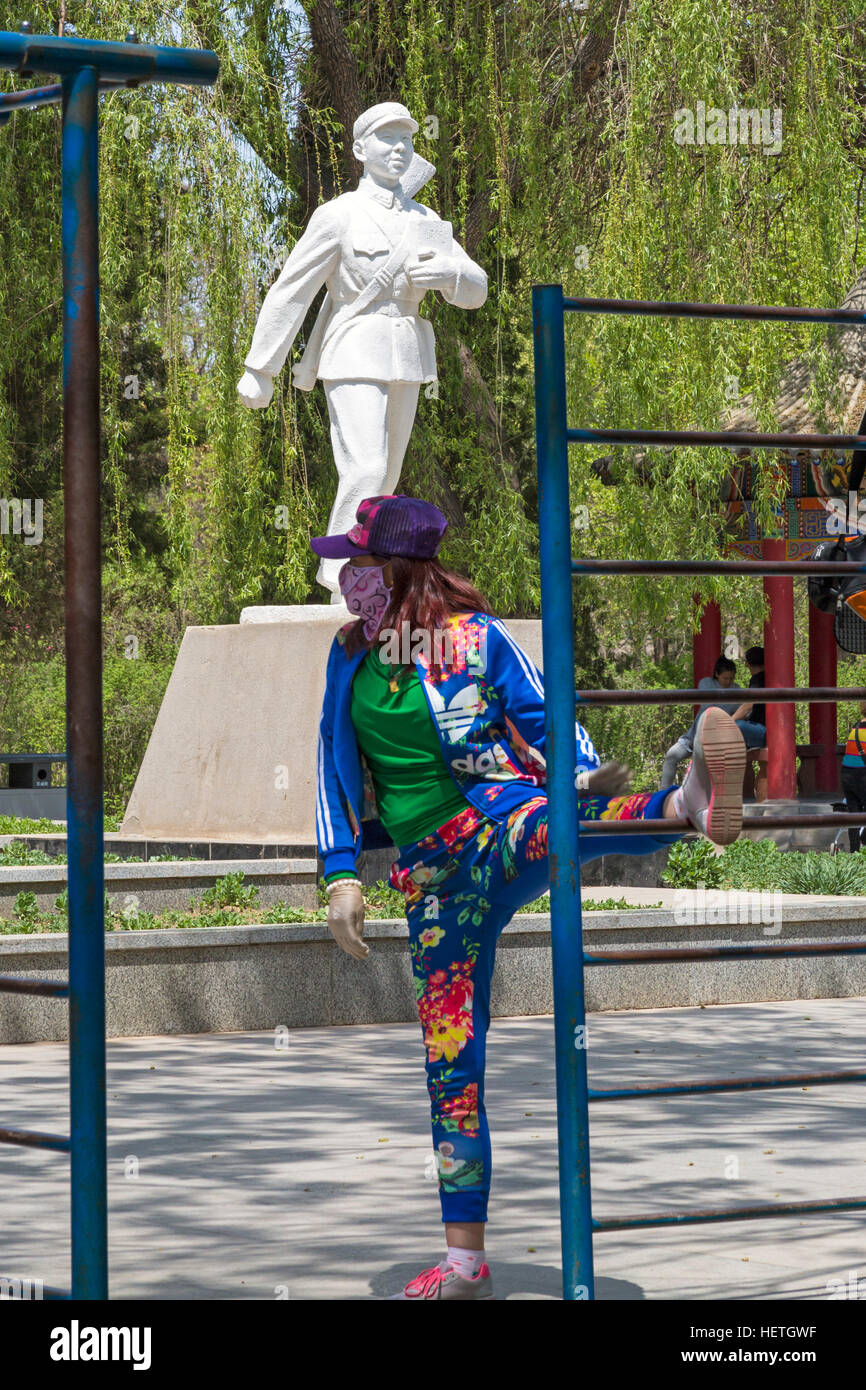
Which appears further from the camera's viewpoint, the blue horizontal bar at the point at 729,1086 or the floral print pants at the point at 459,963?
the floral print pants at the point at 459,963

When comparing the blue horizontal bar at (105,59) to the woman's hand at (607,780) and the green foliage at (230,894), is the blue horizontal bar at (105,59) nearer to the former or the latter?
the woman's hand at (607,780)

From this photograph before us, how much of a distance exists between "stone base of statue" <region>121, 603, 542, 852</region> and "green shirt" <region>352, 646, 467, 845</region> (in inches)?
257

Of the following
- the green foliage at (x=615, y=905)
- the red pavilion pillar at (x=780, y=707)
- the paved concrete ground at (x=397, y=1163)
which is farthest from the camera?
the red pavilion pillar at (x=780, y=707)

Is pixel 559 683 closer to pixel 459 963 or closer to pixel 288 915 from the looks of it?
pixel 459 963

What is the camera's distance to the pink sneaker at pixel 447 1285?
12.5 feet

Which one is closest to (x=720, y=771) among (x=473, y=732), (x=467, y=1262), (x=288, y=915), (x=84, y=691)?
(x=473, y=732)

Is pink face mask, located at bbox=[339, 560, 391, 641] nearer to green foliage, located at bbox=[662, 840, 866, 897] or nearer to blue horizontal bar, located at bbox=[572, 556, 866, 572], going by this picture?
blue horizontal bar, located at bbox=[572, 556, 866, 572]

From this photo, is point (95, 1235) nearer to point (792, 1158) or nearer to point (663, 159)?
point (792, 1158)

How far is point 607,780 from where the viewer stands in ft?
11.5

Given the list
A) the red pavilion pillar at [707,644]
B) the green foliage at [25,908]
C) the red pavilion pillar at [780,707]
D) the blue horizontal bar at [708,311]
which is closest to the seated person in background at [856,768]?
the red pavilion pillar at [780,707]

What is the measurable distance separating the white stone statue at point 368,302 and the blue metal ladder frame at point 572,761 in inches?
258

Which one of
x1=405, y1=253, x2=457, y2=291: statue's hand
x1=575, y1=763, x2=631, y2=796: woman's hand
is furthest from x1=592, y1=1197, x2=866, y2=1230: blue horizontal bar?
x1=405, y1=253, x2=457, y2=291: statue's hand

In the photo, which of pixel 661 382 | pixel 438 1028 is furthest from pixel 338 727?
pixel 661 382

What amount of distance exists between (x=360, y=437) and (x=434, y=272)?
3.08 feet
